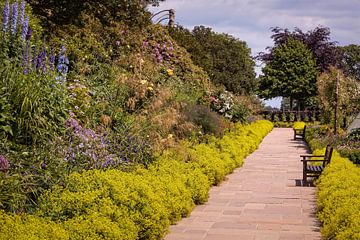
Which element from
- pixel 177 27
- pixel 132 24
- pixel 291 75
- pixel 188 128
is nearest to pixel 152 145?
pixel 188 128

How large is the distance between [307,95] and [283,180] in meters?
33.7

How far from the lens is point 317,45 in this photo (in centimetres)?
4681

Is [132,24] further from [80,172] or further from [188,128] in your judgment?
[80,172]

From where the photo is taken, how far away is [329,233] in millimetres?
6125

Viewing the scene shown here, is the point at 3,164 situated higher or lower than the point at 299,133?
higher

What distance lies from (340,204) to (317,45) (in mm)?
41678

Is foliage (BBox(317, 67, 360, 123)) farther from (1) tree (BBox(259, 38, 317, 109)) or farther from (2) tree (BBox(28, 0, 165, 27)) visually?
(1) tree (BBox(259, 38, 317, 109))

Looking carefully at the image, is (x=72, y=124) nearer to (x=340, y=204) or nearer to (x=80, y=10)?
(x=340, y=204)

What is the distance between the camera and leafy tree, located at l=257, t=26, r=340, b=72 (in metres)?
45.9

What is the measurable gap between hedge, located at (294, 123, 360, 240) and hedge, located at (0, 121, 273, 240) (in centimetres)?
179

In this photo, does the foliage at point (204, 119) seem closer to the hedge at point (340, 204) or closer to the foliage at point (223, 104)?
the foliage at point (223, 104)

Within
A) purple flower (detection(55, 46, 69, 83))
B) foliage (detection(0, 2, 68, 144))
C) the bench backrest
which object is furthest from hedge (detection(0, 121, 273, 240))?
the bench backrest

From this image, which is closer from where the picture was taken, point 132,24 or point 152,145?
point 152,145

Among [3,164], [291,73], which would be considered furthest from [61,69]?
[291,73]
